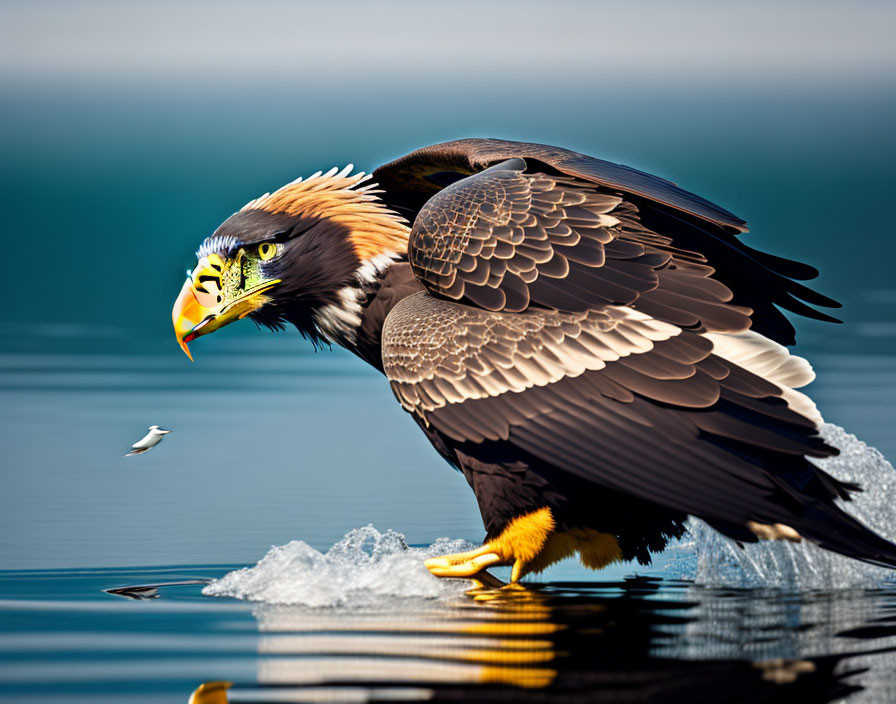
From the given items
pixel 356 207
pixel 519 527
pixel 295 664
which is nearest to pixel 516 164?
pixel 356 207

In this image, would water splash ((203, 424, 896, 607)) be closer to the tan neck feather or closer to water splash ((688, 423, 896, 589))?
water splash ((688, 423, 896, 589))

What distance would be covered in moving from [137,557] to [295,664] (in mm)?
2364

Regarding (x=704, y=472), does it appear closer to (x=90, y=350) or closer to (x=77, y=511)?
(x=77, y=511)

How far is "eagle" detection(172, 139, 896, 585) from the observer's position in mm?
6477

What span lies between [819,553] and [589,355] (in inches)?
60.5

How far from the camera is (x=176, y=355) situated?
19.0 metres

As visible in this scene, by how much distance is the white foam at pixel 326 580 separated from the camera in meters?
6.84

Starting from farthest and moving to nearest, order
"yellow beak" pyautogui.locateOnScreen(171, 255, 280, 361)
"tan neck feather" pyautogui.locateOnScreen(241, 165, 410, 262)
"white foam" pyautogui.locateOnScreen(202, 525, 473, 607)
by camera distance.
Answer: "yellow beak" pyautogui.locateOnScreen(171, 255, 280, 361), "tan neck feather" pyautogui.locateOnScreen(241, 165, 410, 262), "white foam" pyautogui.locateOnScreen(202, 525, 473, 607)

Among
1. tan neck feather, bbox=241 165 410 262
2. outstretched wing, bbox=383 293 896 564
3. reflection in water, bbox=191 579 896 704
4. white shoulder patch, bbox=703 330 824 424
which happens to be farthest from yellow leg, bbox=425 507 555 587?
tan neck feather, bbox=241 165 410 262

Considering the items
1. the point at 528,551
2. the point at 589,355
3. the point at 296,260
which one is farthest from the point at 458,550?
the point at 296,260

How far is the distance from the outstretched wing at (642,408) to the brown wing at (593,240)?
129 millimetres

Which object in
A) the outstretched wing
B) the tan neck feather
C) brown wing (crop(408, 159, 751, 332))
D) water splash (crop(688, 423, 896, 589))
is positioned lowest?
water splash (crop(688, 423, 896, 589))

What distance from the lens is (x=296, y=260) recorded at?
809 centimetres

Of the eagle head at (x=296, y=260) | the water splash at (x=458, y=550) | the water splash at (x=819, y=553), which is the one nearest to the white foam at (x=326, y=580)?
the water splash at (x=458, y=550)
